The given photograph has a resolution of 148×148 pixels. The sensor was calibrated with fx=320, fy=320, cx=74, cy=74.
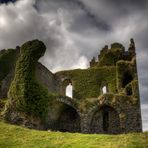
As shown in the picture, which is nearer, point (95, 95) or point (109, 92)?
point (109, 92)

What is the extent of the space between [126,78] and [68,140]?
65.7 ft

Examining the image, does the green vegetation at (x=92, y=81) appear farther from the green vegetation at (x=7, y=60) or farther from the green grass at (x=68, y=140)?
the green grass at (x=68, y=140)

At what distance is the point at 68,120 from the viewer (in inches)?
1366

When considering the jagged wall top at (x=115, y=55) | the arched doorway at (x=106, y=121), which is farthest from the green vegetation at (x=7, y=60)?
the arched doorway at (x=106, y=121)

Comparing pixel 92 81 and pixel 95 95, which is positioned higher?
pixel 92 81

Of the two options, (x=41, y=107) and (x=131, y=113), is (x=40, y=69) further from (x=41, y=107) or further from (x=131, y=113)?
(x=131, y=113)

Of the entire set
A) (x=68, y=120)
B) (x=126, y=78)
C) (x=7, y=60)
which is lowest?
(x=68, y=120)

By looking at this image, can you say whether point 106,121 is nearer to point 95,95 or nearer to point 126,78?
point 95,95

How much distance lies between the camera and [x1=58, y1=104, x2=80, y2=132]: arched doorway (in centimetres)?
3385

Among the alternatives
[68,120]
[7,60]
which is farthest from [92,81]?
[7,60]

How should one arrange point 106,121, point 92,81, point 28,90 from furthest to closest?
point 92,81 < point 106,121 < point 28,90

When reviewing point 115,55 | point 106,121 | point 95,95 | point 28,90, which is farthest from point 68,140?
point 115,55

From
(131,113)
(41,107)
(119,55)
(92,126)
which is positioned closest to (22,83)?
(41,107)

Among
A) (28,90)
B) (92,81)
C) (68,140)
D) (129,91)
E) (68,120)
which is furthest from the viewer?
(92,81)
